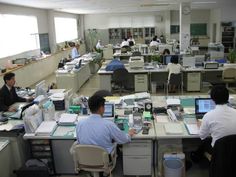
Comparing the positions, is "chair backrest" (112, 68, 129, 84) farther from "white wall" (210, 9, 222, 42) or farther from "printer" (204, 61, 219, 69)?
"white wall" (210, 9, 222, 42)

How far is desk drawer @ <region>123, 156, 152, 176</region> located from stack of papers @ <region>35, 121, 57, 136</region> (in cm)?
103

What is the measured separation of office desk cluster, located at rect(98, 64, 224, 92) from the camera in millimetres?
7410

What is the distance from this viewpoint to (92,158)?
276 cm

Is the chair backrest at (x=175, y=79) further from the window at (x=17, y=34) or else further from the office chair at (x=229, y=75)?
the window at (x=17, y=34)

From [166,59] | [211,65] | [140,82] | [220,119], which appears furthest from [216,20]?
[220,119]

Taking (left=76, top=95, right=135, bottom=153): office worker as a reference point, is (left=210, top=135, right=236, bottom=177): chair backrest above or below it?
below

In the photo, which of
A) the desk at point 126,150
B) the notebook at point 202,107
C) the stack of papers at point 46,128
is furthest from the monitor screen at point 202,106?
the stack of papers at point 46,128

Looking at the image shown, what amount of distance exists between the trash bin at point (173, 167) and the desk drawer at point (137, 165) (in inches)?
8.8

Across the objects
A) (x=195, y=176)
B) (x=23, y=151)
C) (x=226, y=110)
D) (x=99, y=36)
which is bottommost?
(x=195, y=176)

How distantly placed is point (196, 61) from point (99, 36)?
989cm

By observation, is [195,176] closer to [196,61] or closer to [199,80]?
[199,80]

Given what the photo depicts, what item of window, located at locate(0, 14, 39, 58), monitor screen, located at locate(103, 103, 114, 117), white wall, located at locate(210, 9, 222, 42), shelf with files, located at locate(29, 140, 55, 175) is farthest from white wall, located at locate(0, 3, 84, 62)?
white wall, located at locate(210, 9, 222, 42)

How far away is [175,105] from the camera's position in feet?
13.3

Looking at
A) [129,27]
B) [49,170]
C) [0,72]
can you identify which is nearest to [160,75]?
[0,72]
